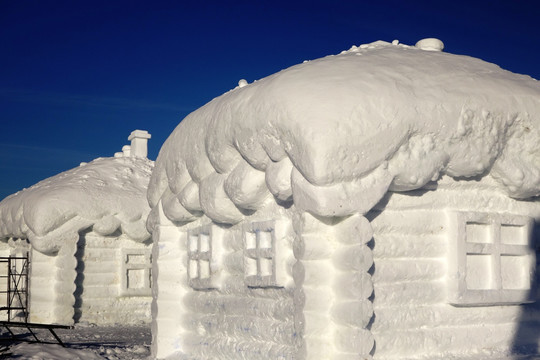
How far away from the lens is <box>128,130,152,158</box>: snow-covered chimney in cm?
1792

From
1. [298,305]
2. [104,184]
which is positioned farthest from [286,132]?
[104,184]

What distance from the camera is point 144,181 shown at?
53.7 ft

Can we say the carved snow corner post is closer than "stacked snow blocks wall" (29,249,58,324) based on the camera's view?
Yes

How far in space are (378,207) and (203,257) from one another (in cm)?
278

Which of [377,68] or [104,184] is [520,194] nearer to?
[377,68]

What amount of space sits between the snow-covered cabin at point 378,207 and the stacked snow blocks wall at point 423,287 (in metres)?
0.01

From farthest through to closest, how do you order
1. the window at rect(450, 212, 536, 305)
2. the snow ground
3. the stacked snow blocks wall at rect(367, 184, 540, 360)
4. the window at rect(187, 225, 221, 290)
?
the snow ground
the window at rect(187, 225, 221, 290)
the window at rect(450, 212, 536, 305)
the stacked snow blocks wall at rect(367, 184, 540, 360)

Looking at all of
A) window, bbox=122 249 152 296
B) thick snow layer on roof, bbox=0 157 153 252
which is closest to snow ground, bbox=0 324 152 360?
window, bbox=122 249 152 296

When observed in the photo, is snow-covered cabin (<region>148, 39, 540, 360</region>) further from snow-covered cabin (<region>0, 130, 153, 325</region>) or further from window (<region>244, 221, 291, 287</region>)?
snow-covered cabin (<region>0, 130, 153, 325</region>)

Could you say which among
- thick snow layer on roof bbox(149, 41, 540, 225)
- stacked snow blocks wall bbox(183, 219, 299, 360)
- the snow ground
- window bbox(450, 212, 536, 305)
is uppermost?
thick snow layer on roof bbox(149, 41, 540, 225)

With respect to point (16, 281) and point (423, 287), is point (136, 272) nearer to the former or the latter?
point (16, 281)

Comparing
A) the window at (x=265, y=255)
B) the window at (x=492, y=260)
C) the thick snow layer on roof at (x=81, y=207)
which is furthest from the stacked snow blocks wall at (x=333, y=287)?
the thick snow layer on roof at (x=81, y=207)

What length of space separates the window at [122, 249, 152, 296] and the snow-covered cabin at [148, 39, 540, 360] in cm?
709

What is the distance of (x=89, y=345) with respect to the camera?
1198 centimetres
